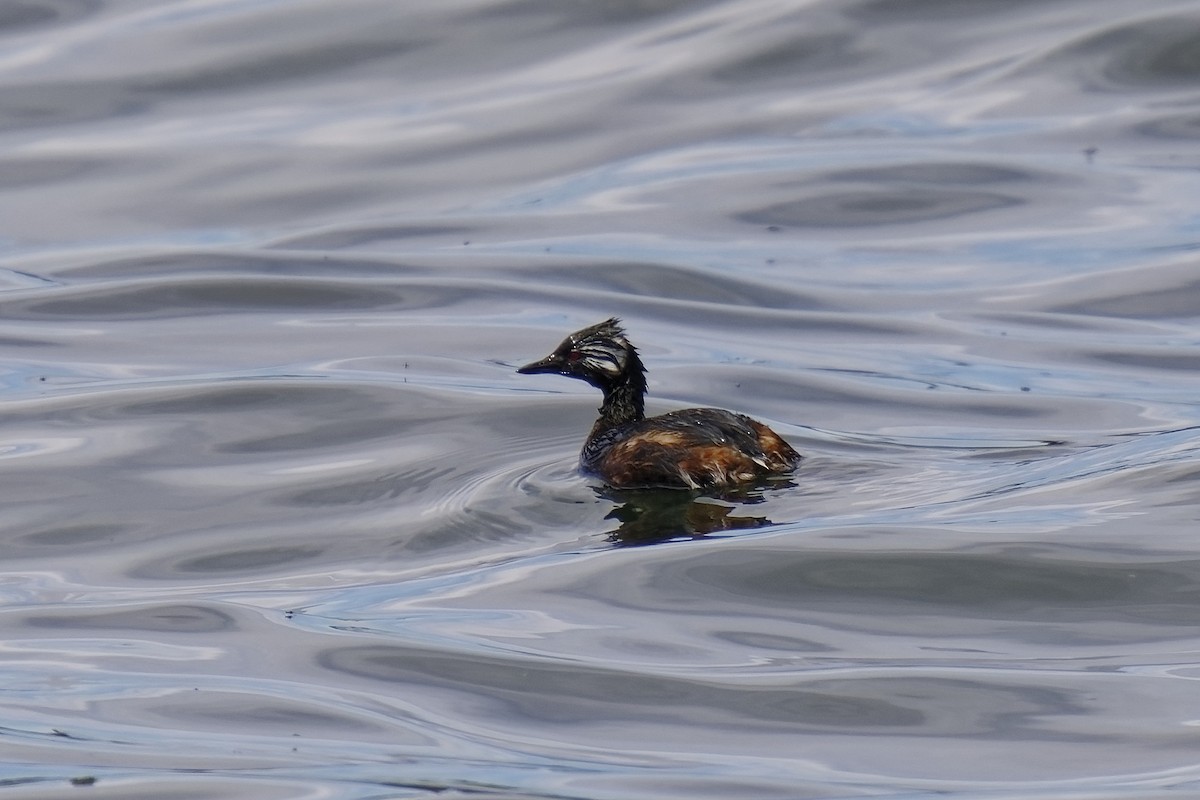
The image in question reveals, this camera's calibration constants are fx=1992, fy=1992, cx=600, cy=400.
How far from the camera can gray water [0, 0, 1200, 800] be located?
22.6ft

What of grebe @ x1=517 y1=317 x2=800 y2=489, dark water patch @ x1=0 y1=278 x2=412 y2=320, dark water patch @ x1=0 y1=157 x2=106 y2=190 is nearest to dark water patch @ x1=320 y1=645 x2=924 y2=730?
grebe @ x1=517 y1=317 x2=800 y2=489

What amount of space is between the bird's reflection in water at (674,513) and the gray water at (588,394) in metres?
0.04

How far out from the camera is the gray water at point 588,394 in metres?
6.89

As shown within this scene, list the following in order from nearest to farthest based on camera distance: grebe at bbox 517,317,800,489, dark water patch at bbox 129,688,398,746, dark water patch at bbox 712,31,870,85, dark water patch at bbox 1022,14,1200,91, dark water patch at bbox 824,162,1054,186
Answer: dark water patch at bbox 129,688,398,746 → grebe at bbox 517,317,800,489 → dark water patch at bbox 824,162,1054,186 → dark water patch at bbox 1022,14,1200,91 → dark water patch at bbox 712,31,870,85

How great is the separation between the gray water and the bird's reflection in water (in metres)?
0.04

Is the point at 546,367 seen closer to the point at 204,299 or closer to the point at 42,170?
the point at 204,299

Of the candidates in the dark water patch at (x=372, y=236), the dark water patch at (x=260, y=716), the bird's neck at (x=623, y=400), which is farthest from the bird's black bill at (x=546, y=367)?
the dark water patch at (x=372, y=236)

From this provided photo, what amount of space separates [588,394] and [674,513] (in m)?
2.74

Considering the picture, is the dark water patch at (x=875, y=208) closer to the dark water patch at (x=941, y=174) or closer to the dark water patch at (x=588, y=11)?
the dark water patch at (x=941, y=174)

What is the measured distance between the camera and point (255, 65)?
864 inches

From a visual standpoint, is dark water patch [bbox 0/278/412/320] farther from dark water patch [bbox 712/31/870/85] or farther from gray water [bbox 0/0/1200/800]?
dark water patch [bbox 712/31/870/85]

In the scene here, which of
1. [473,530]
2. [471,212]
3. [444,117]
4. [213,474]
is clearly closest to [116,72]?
[444,117]

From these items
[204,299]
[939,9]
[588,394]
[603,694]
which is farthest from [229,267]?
[603,694]

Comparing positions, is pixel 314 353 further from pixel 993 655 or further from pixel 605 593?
pixel 993 655
